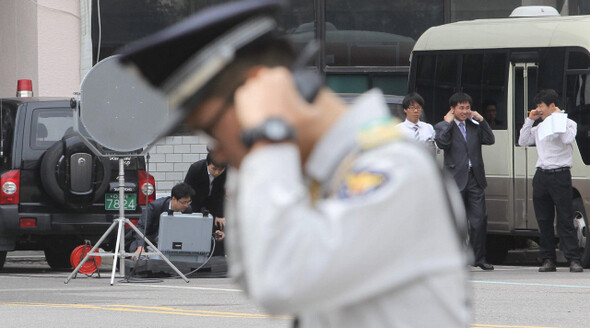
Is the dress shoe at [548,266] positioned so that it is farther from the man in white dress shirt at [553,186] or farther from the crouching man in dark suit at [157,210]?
the crouching man in dark suit at [157,210]

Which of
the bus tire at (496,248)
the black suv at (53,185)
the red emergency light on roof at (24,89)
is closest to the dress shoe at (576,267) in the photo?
the bus tire at (496,248)

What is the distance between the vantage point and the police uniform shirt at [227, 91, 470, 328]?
1843 millimetres

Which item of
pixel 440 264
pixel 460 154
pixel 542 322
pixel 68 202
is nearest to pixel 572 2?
pixel 460 154

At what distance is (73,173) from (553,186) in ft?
16.2

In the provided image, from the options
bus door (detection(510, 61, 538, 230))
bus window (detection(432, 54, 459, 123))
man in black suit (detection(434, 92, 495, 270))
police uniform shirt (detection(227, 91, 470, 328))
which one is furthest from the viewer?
bus window (detection(432, 54, 459, 123))

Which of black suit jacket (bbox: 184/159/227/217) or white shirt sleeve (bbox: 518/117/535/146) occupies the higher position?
white shirt sleeve (bbox: 518/117/535/146)

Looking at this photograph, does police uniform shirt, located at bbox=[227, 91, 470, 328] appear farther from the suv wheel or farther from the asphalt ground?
the suv wheel

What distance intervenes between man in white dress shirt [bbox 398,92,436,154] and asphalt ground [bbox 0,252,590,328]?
1.47m

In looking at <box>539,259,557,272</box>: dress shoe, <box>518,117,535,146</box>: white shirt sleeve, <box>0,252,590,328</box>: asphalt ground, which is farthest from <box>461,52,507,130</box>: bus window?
<box>0,252,590,328</box>: asphalt ground

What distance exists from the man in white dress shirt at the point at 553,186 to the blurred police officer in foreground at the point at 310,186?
39.3 feet

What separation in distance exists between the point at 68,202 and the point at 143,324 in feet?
17.0

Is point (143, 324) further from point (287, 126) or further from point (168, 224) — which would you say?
point (287, 126)

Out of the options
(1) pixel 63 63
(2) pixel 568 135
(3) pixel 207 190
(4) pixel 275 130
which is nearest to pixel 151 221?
(3) pixel 207 190

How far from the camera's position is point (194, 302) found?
1061cm
